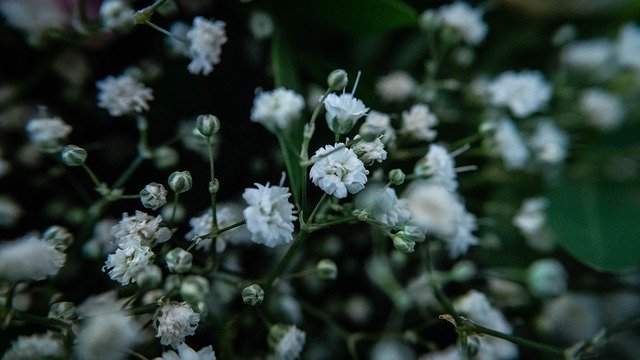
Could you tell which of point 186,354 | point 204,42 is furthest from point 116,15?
point 186,354

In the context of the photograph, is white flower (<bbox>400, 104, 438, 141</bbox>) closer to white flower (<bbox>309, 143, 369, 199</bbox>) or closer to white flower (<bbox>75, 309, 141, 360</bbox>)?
white flower (<bbox>309, 143, 369, 199</bbox>)

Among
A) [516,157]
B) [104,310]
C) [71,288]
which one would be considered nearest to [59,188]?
[71,288]

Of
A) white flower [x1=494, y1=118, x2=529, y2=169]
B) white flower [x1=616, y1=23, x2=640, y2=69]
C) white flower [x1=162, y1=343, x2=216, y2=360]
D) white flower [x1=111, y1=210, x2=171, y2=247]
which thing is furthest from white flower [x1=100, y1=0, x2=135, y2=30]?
white flower [x1=616, y1=23, x2=640, y2=69]

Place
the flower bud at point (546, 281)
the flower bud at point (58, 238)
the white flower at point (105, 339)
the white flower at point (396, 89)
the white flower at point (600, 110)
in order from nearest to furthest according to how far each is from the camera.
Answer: the white flower at point (105, 339)
the flower bud at point (58, 238)
the flower bud at point (546, 281)
the white flower at point (396, 89)
the white flower at point (600, 110)

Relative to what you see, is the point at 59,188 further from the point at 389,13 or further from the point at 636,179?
the point at 636,179

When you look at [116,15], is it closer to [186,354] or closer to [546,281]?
[186,354]

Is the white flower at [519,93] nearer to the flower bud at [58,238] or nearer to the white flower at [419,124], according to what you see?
the white flower at [419,124]

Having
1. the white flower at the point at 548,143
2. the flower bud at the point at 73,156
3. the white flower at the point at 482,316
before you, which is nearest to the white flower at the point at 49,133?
the flower bud at the point at 73,156
